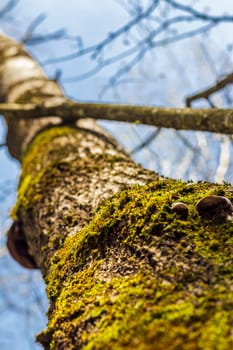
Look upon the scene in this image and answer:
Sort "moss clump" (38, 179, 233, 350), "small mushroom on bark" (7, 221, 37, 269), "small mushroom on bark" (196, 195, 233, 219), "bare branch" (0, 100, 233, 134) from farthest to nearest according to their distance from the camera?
"small mushroom on bark" (7, 221, 37, 269) < "bare branch" (0, 100, 233, 134) < "small mushroom on bark" (196, 195, 233, 219) < "moss clump" (38, 179, 233, 350)

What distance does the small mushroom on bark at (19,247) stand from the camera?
253 centimetres

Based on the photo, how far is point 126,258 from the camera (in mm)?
1284

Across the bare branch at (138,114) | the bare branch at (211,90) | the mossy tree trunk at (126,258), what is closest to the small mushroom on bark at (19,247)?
the mossy tree trunk at (126,258)

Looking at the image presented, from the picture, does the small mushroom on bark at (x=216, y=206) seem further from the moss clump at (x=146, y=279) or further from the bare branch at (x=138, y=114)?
the bare branch at (x=138, y=114)

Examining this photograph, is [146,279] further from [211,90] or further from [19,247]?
[211,90]

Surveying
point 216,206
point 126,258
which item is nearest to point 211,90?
point 216,206

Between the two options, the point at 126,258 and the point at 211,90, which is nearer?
the point at 126,258

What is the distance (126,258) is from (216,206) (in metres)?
Answer: 0.34

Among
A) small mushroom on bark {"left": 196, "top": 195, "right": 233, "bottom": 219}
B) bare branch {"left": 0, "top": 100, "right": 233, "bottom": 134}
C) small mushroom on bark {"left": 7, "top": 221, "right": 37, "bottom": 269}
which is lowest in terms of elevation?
small mushroom on bark {"left": 196, "top": 195, "right": 233, "bottom": 219}

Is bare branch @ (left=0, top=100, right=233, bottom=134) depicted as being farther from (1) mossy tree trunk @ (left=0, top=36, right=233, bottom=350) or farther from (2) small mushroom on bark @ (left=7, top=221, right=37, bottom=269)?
(2) small mushroom on bark @ (left=7, top=221, right=37, bottom=269)

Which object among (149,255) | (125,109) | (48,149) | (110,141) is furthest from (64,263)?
(125,109)

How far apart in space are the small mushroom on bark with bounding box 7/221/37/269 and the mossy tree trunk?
0.14m

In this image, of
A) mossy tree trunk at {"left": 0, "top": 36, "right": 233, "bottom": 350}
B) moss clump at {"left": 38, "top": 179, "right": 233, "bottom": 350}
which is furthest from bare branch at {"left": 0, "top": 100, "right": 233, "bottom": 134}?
moss clump at {"left": 38, "top": 179, "right": 233, "bottom": 350}

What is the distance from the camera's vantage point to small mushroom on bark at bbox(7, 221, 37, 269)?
253 cm
